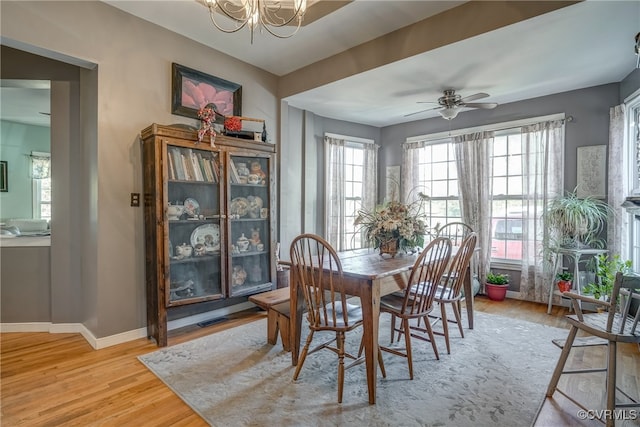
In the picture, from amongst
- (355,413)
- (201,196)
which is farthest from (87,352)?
(355,413)

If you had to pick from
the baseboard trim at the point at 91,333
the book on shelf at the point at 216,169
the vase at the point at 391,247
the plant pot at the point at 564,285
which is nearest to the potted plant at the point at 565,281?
the plant pot at the point at 564,285

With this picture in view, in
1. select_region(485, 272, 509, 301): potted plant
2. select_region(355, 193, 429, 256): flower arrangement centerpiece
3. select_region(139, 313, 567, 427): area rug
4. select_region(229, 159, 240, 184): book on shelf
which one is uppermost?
select_region(229, 159, 240, 184): book on shelf

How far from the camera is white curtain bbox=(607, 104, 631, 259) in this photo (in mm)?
3416

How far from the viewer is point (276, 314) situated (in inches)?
107

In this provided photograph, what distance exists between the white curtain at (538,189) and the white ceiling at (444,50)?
54 centimetres

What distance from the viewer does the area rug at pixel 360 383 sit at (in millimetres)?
1826

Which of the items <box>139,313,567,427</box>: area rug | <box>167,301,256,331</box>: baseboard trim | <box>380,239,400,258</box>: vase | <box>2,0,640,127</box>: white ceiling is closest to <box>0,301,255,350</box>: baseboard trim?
<box>167,301,256,331</box>: baseboard trim

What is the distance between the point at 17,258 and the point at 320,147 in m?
3.68

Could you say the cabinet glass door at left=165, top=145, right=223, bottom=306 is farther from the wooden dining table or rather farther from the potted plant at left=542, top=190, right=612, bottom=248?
the potted plant at left=542, top=190, right=612, bottom=248

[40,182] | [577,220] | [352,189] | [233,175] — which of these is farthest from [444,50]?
[40,182]

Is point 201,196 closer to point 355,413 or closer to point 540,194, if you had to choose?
point 355,413

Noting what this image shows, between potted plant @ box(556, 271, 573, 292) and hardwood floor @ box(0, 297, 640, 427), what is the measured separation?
992 millimetres

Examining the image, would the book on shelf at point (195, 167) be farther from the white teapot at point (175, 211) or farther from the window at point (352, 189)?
the window at point (352, 189)

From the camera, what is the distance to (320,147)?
15.9 feet
